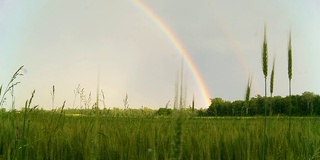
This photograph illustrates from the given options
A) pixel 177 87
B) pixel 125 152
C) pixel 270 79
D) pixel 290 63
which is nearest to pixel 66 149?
pixel 125 152

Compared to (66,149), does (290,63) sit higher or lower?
higher

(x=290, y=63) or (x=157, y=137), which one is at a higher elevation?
(x=290, y=63)

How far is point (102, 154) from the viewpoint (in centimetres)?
261

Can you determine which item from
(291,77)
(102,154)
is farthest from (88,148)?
(291,77)

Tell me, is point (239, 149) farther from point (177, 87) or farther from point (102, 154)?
point (177, 87)

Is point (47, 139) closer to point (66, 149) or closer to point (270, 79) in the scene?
point (66, 149)

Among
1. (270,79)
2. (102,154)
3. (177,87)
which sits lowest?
(102,154)

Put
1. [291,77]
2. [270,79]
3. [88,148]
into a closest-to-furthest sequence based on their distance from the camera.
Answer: [270,79]
[291,77]
[88,148]

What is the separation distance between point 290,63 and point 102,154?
1.60m

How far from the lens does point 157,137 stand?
284 cm

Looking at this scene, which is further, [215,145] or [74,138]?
[74,138]

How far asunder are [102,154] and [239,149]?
1.12 meters

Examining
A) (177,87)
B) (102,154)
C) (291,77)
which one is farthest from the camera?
(102,154)

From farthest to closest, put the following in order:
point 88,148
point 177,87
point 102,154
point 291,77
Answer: point 102,154 < point 88,148 < point 291,77 < point 177,87
